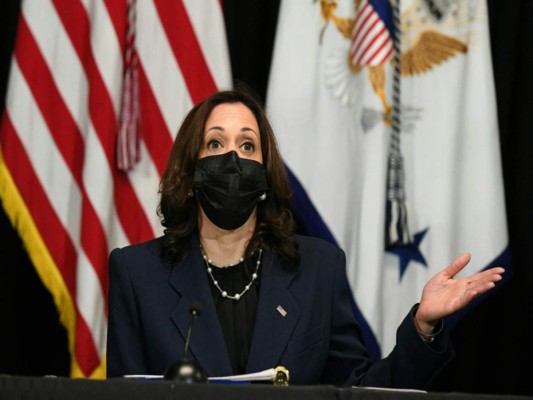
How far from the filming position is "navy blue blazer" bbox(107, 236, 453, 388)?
2.37 m

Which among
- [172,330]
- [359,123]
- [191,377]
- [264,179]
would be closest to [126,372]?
[172,330]

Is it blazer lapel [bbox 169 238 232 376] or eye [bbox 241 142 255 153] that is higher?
eye [bbox 241 142 255 153]

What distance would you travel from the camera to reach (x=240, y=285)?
262cm

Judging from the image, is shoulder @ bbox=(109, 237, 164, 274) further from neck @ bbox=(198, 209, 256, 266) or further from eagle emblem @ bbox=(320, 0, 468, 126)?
eagle emblem @ bbox=(320, 0, 468, 126)

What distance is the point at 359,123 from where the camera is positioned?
3730 mm

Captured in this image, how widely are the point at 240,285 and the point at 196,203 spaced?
0.27 m

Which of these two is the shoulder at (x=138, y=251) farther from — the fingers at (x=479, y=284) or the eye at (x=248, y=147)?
the fingers at (x=479, y=284)

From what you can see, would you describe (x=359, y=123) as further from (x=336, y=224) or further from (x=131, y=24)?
(x=131, y=24)

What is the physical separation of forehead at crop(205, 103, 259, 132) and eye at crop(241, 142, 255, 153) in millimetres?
52

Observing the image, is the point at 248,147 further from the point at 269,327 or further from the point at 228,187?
the point at 269,327

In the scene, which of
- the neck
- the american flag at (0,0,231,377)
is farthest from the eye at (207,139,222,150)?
the american flag at (0,0,231,377)

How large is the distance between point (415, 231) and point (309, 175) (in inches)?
18.0

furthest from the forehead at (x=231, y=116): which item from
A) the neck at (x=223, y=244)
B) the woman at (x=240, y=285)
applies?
the neck at (x=223, y=244)

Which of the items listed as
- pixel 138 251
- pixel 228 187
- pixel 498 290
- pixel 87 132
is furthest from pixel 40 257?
pixel 498 290
